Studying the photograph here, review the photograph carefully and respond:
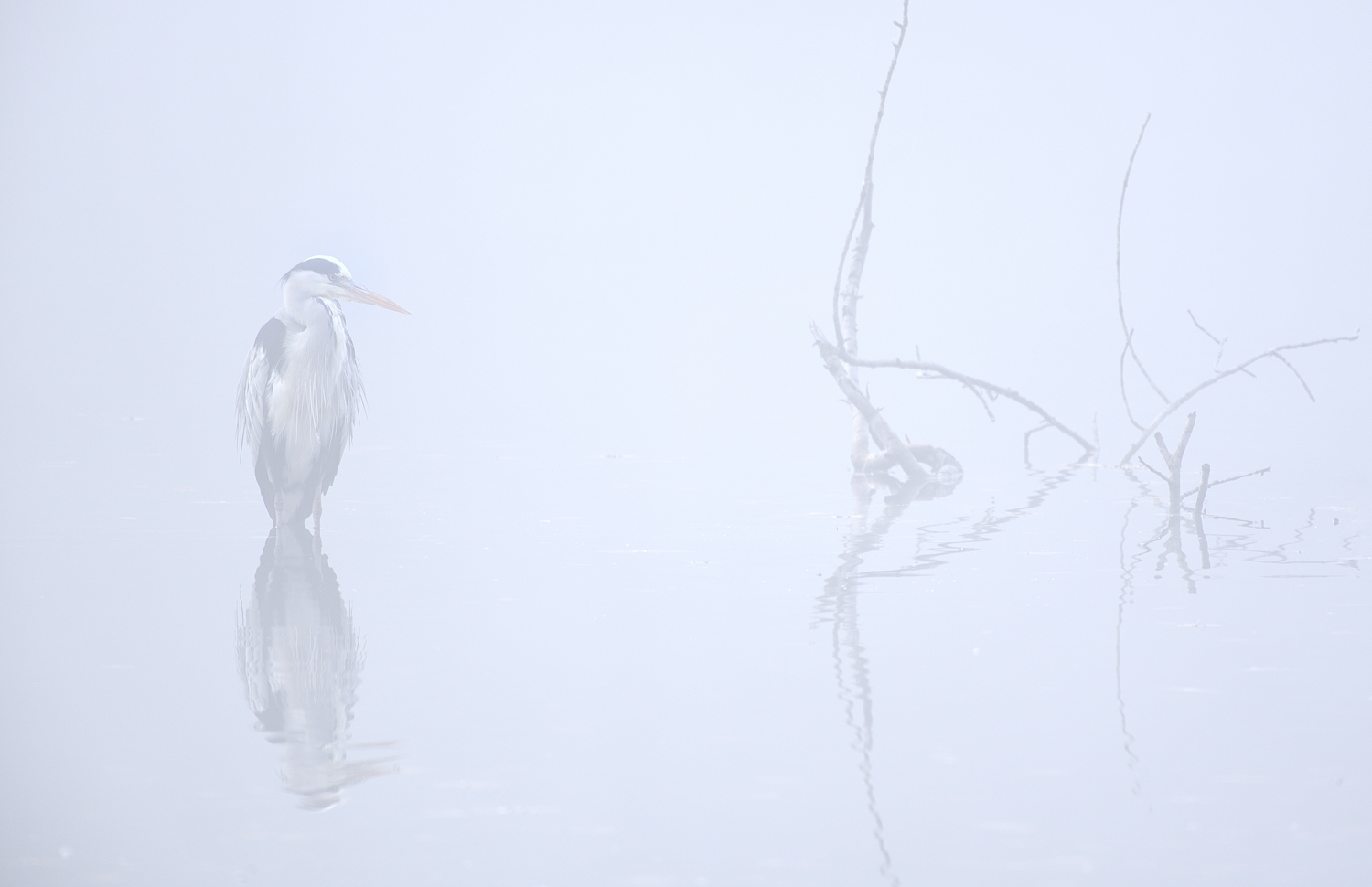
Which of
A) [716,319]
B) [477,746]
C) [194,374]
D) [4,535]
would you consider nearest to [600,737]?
[477,746]

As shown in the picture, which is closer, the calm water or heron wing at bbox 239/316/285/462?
the calm water

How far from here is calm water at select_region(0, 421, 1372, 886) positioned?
13.6 ft

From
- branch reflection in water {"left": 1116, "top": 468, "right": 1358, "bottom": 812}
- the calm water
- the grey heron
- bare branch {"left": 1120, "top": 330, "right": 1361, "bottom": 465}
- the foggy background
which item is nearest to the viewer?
the calm water

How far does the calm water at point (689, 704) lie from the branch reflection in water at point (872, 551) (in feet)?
0.09

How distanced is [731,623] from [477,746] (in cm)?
195

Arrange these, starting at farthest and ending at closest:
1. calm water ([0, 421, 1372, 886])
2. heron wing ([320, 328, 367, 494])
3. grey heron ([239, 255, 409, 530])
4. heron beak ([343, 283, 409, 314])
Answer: heron beak ([343, 283, 409, 314]) → heron wing ([320, 328, 367, 494]) → grey heron ([239, 255, 409, 530]) → calm water ([0, 421, 1372, 886])

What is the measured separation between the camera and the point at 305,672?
19.0 feet

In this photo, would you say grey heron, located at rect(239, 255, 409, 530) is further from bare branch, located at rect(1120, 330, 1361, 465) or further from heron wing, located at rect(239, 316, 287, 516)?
bare branch, located at rect(1120, 330, 1361, 465)

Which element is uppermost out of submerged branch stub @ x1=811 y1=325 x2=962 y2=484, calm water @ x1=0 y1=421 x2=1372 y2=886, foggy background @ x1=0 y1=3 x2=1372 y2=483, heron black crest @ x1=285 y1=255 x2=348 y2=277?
foggy background @ x1=0 y1=3 x2=1372 y2=483

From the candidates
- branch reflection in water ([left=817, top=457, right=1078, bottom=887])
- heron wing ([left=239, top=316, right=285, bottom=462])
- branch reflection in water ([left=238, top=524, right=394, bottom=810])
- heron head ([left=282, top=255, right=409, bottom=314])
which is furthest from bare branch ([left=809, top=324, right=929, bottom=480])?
branch reflection in water ([left=238, top=524, right=394, bottom=810])

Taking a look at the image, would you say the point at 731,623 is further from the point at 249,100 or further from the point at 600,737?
the point at 249,100

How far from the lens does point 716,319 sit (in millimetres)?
50844

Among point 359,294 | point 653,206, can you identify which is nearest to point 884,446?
point 359,294

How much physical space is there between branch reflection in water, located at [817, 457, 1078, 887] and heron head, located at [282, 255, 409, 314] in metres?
3.28
